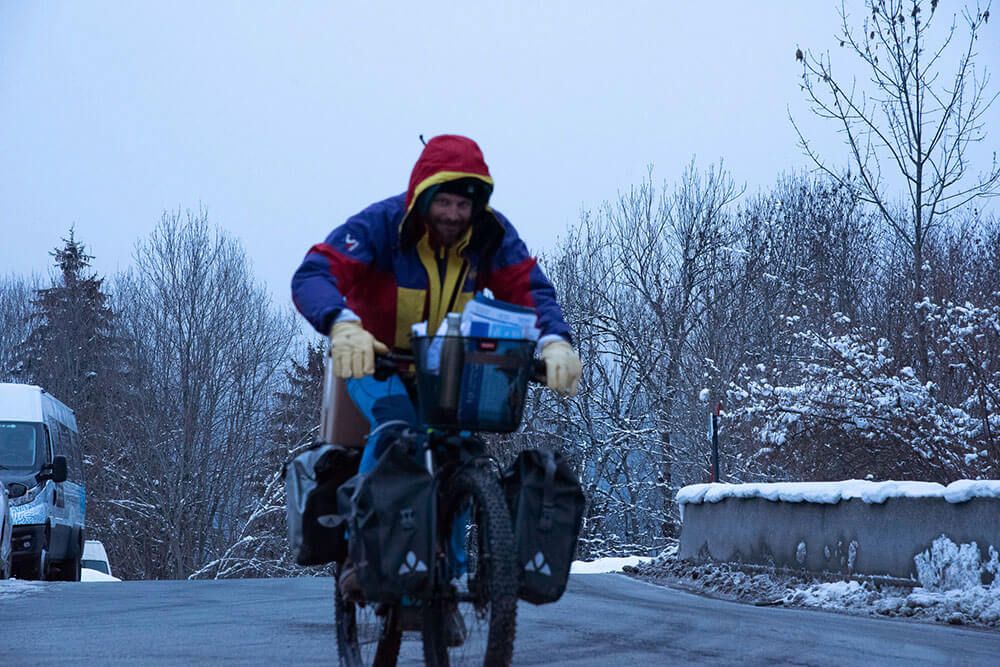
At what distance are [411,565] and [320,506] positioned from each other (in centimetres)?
68

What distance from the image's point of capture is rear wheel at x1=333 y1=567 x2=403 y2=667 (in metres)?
4.57

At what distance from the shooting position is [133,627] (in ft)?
28.0

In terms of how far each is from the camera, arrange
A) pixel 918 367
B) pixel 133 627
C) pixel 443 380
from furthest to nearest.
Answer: pixel 918 367 → pixel 133 627 → pixel 443 380

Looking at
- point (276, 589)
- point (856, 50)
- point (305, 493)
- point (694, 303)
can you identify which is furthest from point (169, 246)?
point (305, 493)

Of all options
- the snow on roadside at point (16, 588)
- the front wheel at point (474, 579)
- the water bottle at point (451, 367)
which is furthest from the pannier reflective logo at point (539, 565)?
the snow on roadside at point (16, 588)

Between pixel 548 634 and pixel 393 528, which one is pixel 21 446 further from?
pixel 393 528

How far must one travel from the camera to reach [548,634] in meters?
7.59

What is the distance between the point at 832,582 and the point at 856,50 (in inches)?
656

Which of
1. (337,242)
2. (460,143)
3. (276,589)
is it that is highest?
(460,143)

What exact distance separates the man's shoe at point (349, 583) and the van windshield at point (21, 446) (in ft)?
45.7

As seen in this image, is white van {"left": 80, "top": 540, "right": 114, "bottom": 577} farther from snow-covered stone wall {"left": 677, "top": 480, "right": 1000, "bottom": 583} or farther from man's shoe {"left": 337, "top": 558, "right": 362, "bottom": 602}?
man's shoe {"left": 337, "top": 558, "right": 362, "bottom": 602}

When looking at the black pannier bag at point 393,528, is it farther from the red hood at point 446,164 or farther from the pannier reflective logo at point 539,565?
the red hood at point 446,164

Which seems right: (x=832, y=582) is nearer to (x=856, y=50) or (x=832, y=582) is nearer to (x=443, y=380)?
(x=443, y=380)

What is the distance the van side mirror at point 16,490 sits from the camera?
17.1 m
